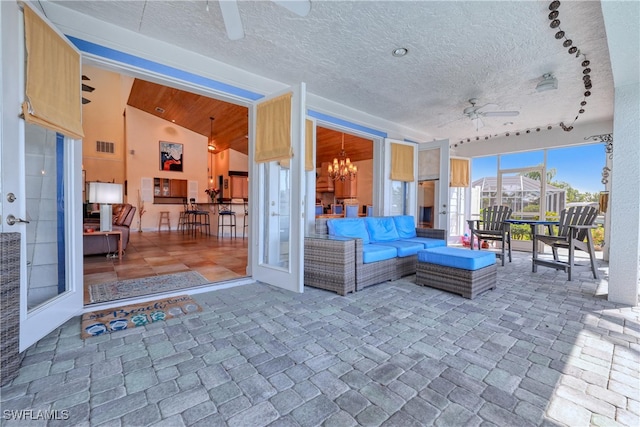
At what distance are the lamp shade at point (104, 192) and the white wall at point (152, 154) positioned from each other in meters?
6.12

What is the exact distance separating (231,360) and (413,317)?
5.15 feet

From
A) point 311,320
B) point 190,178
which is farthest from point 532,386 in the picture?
point 190,178

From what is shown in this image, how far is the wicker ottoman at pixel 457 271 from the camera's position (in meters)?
3.02

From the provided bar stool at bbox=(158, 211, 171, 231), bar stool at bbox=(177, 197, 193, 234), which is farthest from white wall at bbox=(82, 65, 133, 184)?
bar stool at bbox=(177, 197, 193, 234)

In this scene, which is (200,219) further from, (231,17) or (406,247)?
(231,17)

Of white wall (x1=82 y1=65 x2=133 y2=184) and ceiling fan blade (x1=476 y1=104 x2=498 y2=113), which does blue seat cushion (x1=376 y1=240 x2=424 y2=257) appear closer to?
ceiling fan blade (x1=476 y1=104 x2=498 y2=113)

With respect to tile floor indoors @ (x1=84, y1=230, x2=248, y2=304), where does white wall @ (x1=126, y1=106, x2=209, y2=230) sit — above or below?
above

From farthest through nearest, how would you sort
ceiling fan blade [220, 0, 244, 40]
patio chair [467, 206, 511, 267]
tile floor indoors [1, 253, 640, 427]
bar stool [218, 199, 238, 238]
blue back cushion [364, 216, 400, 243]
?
bar stool [218, 199, 238, 238] < patio chair [467, 206, 511, 267] < blue back cushion [364, 216, 400, 243] < ceiling fan blade [220, 0, 244, 40] < tile floor indoors [1, 253, 640, 427]

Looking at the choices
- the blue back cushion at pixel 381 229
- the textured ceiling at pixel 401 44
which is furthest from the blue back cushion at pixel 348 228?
the textured ceiling at pixel 401 44

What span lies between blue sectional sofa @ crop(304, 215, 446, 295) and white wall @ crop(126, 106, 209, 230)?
8.47 metres

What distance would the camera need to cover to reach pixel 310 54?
10.7 ft

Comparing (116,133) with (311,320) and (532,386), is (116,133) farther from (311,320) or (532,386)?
(532,386)

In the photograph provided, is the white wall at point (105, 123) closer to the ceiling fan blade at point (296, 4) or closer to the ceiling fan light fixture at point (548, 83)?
the ceiling fan blade at point (296, 4)

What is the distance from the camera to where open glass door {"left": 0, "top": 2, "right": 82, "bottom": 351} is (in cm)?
175
